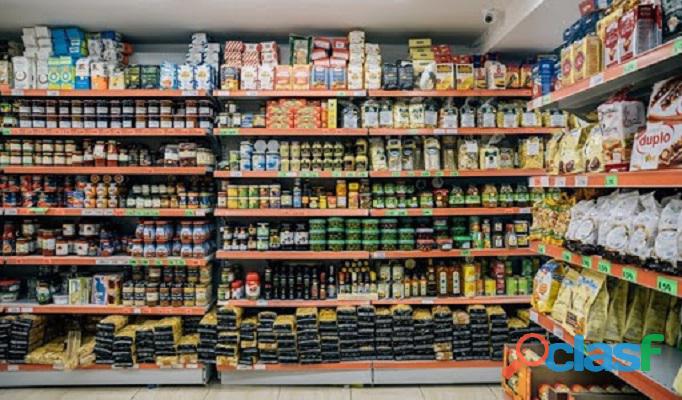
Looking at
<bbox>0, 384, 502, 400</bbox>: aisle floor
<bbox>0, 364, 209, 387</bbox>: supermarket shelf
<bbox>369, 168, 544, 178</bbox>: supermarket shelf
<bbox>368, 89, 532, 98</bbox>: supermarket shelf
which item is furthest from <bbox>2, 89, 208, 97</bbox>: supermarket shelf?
<bbox>0, 384, 502, 400</bbox>: aisle floor

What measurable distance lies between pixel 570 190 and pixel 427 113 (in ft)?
5.82

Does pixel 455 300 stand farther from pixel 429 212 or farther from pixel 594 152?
pixel 594 152

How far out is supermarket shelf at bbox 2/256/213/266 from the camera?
4160 mm

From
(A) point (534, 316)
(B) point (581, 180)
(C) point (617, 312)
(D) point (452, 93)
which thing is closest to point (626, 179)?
(B) point (581, 180)

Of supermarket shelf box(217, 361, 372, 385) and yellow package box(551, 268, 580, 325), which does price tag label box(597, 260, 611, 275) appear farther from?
supermarket shelf box(217, 361, 372, 385)

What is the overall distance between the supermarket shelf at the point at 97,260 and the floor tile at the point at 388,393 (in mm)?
1715

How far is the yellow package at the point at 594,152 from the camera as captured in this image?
6.76 ft

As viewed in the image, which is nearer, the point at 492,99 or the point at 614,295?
the point at 614,295

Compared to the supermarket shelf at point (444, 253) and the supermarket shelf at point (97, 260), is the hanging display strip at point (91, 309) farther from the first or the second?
the supermarket shelf at point (444, 253)

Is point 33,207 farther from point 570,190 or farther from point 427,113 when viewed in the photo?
point 570,190

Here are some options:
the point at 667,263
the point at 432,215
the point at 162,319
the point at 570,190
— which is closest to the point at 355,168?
the point at 432,215

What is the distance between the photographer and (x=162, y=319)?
14.2 ft

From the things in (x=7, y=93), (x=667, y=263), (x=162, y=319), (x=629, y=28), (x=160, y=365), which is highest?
(x=7, y=93)

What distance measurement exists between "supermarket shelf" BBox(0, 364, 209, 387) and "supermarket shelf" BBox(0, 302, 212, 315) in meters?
0.44
